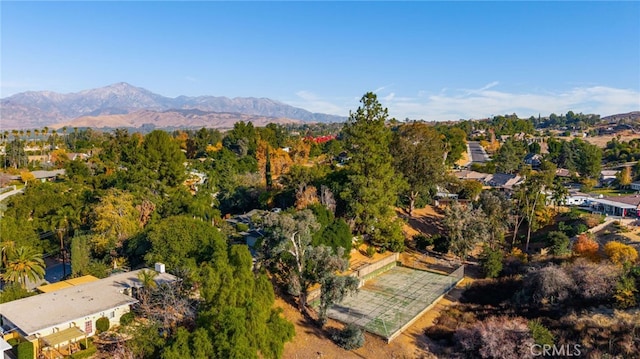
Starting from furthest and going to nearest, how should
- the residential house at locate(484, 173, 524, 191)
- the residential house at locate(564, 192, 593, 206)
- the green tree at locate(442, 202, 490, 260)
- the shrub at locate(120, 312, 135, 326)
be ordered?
the residential house at locate(484, 173, 524, 191), the residential house at locate(564, 192, 593, 206), the green tree at locate(442, 202, 490, 260), the shrub at locate(120, 312, 135, 326)

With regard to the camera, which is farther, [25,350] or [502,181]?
[502,181]

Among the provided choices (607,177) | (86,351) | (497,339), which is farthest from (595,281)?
(607,177)

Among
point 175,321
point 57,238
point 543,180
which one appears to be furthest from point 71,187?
point 543,180

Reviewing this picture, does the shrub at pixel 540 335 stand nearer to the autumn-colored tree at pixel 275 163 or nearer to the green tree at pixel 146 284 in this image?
the green tree at pixel 146 284

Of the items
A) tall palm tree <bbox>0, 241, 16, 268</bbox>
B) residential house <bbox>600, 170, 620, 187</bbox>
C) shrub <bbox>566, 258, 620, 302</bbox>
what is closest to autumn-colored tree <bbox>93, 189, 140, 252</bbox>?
tall palm tree <bbox>0, 241, 16, 268</bbox>

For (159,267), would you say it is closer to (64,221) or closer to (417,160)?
(64,221)

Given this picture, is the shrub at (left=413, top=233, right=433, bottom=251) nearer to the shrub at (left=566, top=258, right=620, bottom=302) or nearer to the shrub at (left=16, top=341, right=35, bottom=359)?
the shrub at (left=566, top=258, right=620, bottom=302)
